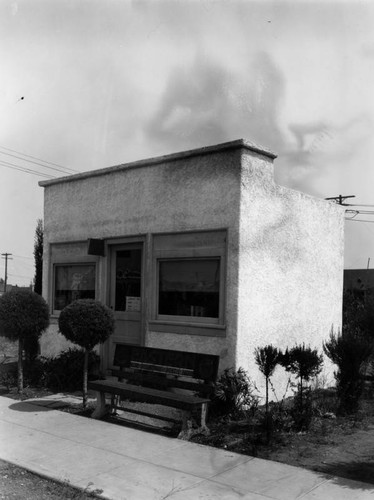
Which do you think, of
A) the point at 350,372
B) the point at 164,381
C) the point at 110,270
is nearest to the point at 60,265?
the point at 110,270

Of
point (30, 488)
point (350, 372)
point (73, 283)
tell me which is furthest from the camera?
point (73, 283)

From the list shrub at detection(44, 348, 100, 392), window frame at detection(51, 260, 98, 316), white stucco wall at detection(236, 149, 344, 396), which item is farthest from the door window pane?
white stucco wall at detection(236, 149, 344, 396)

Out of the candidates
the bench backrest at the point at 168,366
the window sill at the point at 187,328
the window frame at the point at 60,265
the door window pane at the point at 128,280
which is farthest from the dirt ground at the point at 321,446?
the window frame at the point at 60,265

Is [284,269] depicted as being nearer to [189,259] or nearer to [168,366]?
[189,259]

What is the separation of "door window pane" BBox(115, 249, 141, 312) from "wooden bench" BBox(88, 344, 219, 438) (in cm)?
165

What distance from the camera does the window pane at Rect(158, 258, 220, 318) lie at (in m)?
7.98

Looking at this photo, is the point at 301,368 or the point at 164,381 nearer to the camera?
the point at 301,368

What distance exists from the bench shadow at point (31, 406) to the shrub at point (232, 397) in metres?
2.40

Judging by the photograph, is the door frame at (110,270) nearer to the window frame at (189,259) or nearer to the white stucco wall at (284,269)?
the window frame at (189,259)

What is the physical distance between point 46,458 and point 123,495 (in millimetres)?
1306

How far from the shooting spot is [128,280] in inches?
Answer: 368

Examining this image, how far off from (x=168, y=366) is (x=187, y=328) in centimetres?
104

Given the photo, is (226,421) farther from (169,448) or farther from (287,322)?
(287,322)

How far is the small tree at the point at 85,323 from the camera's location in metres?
7.47
